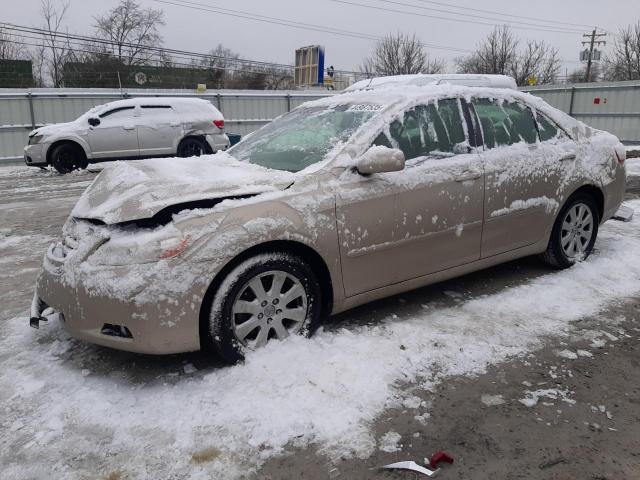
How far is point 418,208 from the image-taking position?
373 centimetres


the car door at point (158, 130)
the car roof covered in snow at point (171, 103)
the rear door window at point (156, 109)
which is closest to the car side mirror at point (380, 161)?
the car door at point (158, 130)

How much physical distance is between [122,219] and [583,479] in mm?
2546

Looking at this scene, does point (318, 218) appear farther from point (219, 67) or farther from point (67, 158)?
point (219, 67)

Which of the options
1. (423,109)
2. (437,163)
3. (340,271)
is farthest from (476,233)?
(340,271)

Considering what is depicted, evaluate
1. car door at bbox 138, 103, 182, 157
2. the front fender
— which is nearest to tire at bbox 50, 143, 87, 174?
the front fender

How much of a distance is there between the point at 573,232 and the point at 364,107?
2259mm

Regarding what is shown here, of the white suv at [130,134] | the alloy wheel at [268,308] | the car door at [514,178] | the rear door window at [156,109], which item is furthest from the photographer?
the rear door window at [156,109]

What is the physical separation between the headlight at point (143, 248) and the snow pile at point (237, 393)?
707 mm

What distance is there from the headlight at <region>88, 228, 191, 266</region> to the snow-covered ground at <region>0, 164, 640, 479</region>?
27.8 inches

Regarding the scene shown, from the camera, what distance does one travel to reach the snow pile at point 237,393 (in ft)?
8.18

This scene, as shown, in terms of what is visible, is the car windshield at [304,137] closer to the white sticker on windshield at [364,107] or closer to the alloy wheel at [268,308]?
the white sticker on windshield at [364,107]

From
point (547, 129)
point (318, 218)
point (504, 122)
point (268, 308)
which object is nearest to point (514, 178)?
point (504, 122)

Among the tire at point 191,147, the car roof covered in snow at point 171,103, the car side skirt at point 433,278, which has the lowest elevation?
the car side skirt at point 433,278

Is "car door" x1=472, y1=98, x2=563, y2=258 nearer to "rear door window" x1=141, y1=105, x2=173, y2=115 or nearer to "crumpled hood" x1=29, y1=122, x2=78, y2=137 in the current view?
"rear door window" x1=141, y1=105, x2=173, y2=115
